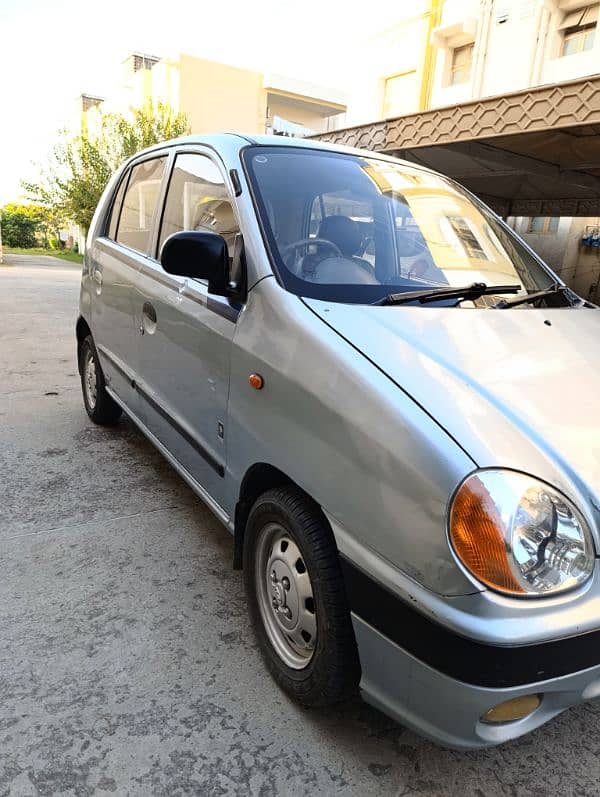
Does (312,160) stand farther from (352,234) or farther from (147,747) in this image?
(147,747)

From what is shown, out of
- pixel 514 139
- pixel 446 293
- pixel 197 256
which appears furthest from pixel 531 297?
pixel 514 139

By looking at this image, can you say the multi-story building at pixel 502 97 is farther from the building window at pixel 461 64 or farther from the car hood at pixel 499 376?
the car hood at pixel 499 376

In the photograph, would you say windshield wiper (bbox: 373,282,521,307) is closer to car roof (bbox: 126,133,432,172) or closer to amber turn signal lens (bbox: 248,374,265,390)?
amber turn signal lens (bbox: 248,374,265,390)

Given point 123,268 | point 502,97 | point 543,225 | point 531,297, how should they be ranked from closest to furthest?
point 531,297
point 123,268
point 502,97
point 543,225

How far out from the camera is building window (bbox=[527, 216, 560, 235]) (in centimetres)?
2014

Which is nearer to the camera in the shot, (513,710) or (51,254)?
(513,710)

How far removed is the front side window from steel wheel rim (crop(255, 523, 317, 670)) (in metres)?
1.17

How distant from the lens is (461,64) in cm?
1973

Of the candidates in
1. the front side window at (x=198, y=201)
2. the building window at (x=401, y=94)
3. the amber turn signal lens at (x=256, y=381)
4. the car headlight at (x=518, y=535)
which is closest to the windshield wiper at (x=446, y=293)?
the amber turn signal lens at (x=256, y=381)

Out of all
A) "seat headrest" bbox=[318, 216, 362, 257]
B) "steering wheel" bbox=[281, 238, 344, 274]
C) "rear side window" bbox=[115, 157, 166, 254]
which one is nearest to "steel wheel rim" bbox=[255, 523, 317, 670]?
"steering wheel" bbox=[281, 238, 344, 274]

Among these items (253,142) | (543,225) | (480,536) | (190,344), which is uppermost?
(543,225)

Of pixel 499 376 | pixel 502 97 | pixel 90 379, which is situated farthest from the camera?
pixel 502 97

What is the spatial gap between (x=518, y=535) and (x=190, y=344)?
1600 mm

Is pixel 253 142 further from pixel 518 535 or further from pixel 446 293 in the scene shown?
pixel 518 535
